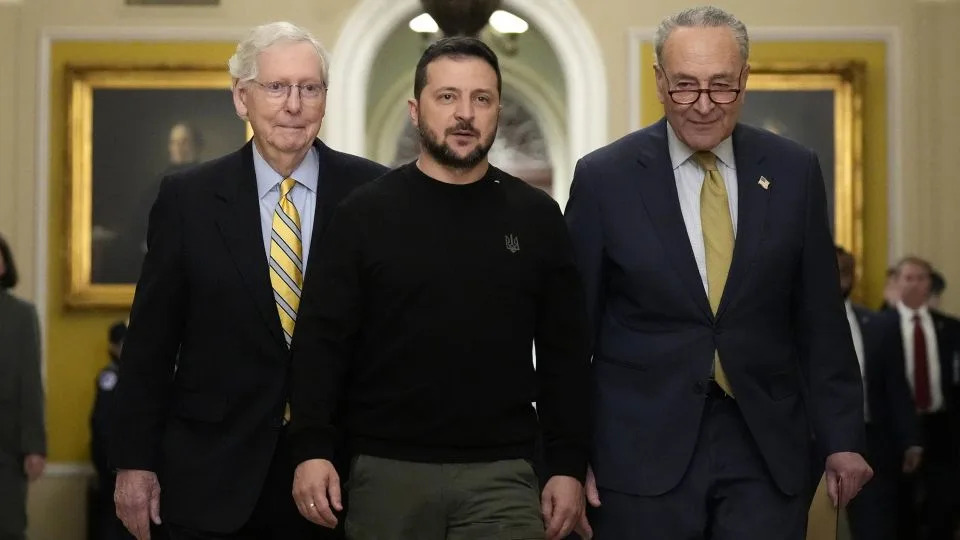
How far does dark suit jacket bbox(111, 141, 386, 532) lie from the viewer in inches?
141

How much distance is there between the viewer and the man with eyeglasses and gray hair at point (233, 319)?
11.8 feet

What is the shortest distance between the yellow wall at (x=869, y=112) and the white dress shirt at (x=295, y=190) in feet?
22.1

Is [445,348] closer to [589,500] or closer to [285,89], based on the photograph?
[589,500]

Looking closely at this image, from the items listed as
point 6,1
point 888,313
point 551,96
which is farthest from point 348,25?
point 551,96

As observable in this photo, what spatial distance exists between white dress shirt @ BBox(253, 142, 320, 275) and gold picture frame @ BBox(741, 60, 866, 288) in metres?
6.94

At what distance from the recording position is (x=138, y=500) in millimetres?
3648

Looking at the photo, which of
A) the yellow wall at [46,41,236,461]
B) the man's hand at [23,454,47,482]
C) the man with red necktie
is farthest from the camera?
the yellow wall at [46,41,236,461]

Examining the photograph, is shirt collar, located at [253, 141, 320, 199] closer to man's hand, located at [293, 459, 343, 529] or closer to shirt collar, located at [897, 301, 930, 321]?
man's hand, located at [293, 459, 343, 529]

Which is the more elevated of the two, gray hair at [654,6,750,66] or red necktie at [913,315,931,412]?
gray hair at [654,6,750,66]

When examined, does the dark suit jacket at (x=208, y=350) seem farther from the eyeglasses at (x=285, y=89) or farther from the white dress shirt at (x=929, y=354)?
the white dress shirt at (x=929, y=354)

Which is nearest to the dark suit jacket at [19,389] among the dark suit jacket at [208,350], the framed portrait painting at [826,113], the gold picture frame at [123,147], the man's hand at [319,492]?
the gold picture frame at [123,147]

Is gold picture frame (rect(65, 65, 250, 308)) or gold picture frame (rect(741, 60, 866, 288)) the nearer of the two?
gold picture frame (rect(65, 65, 250, 308))

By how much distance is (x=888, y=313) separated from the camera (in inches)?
328

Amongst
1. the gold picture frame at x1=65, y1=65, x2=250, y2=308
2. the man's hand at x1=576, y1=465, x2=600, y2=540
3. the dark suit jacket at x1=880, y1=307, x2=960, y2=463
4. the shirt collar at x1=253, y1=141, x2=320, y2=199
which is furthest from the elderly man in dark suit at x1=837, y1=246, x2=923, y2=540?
the shirt collar at x1=253, y1=141, x2=320, y2=199
